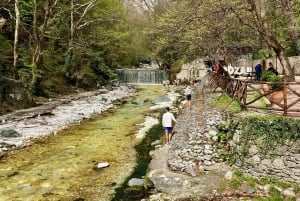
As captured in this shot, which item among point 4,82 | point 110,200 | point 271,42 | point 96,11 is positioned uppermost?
point 96,11

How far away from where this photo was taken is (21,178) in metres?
13.3

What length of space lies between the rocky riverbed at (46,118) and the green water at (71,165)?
105 centimetres

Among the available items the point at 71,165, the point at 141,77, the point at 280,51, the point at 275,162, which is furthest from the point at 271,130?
the point at 141,77

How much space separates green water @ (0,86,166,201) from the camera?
12.1 metres

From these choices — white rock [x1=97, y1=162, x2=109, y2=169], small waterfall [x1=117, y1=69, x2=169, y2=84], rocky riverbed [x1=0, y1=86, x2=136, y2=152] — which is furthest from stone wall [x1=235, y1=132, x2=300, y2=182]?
small waterfall [x1=117, y1=69, x2=169, y2=84]

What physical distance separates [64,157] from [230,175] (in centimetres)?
787

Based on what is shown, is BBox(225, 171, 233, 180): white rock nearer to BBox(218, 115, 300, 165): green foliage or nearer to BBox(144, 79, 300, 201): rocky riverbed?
BBox(144, 79, 300, 201): rocky riverbed

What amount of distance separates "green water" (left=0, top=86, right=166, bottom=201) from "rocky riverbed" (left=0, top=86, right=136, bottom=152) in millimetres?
1047

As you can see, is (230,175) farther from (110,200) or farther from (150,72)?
(150,72)

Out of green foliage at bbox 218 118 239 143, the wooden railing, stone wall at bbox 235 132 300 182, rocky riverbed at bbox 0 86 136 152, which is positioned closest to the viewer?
stone wall at bbox 235 132 300 182

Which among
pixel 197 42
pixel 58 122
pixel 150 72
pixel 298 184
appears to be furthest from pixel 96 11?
pixel 298 184

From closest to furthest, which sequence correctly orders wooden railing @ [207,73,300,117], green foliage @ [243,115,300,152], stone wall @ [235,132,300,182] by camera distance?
stone wall @ [235,132,300,182] < green foliage @ [243,115,300,152] < wooden railing @ [207,73,300,117]

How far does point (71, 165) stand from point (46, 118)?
389 inches

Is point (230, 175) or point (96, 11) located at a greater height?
point (96, 11)
